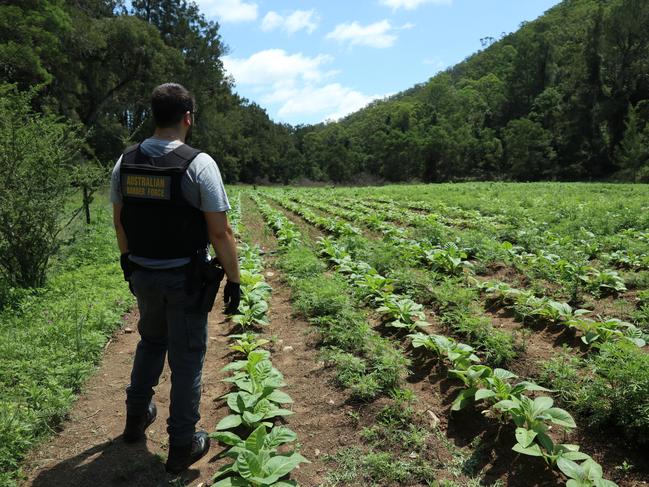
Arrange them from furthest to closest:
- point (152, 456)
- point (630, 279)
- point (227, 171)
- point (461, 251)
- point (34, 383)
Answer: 1. point (227, 171)
2. point (461, 251)
3. point (630, 279)
4. point (34, 383)
5. point (152, 456)

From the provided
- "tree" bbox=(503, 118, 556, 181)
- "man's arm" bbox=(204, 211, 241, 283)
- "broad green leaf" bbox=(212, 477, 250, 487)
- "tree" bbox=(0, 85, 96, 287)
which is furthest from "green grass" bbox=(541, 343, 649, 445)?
"tree" bbox=(503, 118, 556, 181)

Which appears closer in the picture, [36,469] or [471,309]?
[36,469]

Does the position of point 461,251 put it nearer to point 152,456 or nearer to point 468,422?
point 468,422

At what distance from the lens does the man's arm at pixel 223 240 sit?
288 centimetres

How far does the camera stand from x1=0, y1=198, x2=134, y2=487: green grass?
3420 mm

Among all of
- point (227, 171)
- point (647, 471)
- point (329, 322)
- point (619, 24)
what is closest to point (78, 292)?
point (329, 322)

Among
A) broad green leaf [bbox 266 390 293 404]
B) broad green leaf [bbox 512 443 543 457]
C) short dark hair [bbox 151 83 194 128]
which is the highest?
short dark hair [bbox 151 83 194 128]

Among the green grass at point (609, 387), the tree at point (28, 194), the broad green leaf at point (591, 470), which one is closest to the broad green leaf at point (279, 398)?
the broad green leaf at point (591, 470)

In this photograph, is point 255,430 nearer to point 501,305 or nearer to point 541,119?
point 501,305

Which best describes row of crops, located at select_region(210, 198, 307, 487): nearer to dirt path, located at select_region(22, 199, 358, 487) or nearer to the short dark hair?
dirt path, located at select_region(22, 199, 358, 487)

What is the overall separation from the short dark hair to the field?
213 cm

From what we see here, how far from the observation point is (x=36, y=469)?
3.12m

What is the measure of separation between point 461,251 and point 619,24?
55.6m

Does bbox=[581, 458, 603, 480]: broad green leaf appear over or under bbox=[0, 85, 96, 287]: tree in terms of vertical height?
under
